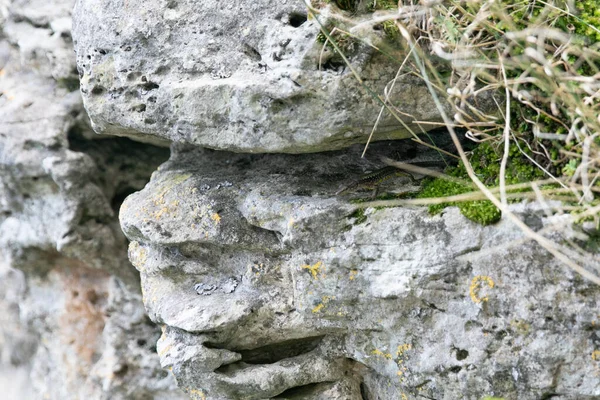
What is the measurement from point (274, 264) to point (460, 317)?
86 centimetres

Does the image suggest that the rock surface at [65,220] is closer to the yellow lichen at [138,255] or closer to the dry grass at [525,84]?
the yellow lichen at [138,255]

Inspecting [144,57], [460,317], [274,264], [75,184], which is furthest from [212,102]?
[75,184]

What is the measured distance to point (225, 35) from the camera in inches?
94.1

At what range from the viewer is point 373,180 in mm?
2516

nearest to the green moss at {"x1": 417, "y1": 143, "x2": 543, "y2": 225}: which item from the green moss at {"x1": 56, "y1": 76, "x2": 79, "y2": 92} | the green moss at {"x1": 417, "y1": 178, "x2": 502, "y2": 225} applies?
the green moss at {"x1": 417, "y1": 178, "x2": 502, "y2": 225}

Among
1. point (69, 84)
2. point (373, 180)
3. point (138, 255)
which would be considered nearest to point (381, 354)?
point (373, 180)

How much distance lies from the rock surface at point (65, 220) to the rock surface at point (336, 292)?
952 millimetres

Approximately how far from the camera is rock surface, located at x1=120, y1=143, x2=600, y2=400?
2.07m

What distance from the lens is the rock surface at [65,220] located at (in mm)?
3816

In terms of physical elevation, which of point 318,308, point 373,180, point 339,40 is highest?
point 339,40

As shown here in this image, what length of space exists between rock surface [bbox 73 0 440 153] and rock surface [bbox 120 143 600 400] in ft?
1.12

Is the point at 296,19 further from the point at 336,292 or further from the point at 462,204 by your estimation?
the point at 336,292

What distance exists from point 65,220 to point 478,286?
260 centimetres

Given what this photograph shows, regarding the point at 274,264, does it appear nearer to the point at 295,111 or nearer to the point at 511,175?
the point at 295,111
